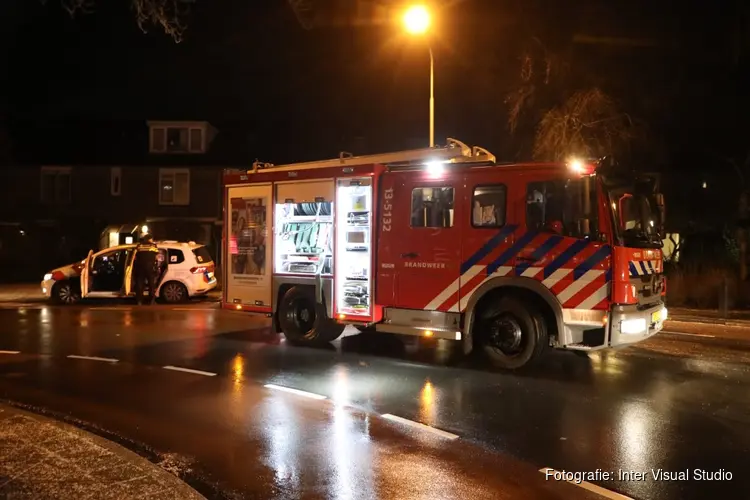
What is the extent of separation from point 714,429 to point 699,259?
15.6m

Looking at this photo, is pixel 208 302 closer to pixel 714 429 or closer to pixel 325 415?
pixel 325 415

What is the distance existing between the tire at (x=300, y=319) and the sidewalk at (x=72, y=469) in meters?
5.10

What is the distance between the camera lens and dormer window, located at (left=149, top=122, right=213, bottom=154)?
109 ft

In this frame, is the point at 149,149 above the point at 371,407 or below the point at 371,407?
above

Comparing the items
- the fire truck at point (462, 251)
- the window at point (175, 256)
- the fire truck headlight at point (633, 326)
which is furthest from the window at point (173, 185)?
the fire truck headlight at point (633, 326)

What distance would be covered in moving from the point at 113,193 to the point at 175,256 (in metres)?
17.3

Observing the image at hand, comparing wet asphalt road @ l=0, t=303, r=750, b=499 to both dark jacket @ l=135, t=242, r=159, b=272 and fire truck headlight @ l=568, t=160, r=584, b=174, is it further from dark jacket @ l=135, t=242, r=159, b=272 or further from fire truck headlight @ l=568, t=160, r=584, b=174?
dark jacket @ l=135, t=242, r=159, b=272

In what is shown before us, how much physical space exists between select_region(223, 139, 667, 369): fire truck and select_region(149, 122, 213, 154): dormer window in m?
23.5

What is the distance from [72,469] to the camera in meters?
4.79

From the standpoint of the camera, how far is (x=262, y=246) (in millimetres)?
11070

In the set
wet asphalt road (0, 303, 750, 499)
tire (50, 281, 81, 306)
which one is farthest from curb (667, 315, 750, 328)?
tire (50, 281, 81, 306)

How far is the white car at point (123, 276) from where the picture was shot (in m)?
17.1

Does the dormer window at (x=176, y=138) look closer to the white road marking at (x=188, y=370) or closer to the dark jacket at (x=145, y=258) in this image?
the dark jacket at (x=145, y=258)

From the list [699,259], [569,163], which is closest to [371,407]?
[569,163]
